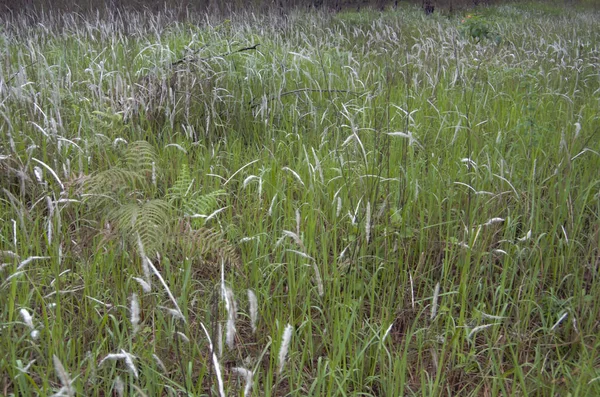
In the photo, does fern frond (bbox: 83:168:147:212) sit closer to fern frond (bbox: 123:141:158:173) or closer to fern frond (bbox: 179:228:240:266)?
fern frond (bbox: 123:141:158:173)

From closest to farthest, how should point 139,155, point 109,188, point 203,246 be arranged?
point 203,246 < point 109,188 < point 139,155

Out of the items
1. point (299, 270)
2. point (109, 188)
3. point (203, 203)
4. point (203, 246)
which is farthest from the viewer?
point (109, 188)

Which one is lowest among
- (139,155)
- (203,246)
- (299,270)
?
(299,270)

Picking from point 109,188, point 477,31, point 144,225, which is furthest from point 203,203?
point 477,31

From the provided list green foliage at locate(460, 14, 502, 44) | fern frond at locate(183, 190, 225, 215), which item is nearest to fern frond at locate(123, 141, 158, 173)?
fern frond at locate(183, 190, 225, 215)

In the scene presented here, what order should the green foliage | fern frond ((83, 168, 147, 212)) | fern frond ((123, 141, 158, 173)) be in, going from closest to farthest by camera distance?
fern frond ((83, 168, 147, 212))
fern frond ((123, 141, 158, 173))
the green foliage

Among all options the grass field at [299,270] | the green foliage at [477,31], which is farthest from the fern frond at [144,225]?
the green foliage at [477,31]

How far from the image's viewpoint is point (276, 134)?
10.9 feet

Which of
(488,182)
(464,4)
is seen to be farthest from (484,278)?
(464,4)

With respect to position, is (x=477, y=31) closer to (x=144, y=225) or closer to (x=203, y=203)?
(x=203, y=203)

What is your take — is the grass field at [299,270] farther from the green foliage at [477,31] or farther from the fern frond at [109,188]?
the green foliage at [477,31]

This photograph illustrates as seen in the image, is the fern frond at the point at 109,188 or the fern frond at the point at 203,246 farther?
the fern frond at the point at 109,188

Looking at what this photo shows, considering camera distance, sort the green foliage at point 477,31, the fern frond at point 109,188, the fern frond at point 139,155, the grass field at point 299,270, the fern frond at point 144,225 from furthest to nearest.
Result: 1. the green foliage at point 477,31
2. the fern frond at point 139,155
3. the fern frond at point 109,188
4. the fern frond at point 144,225
5. the grass field at point 299,270

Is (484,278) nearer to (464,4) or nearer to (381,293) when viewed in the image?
(381,293)
